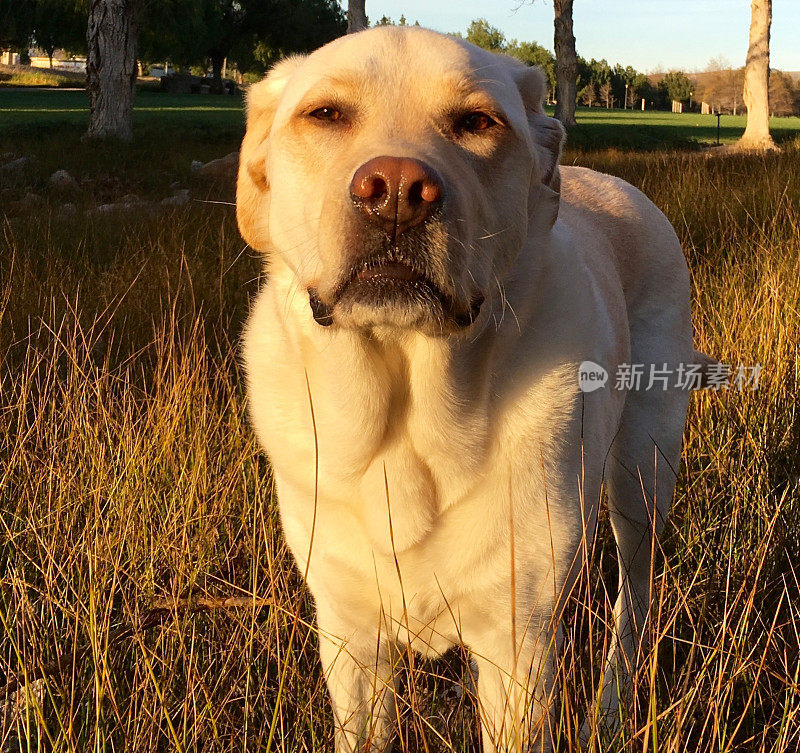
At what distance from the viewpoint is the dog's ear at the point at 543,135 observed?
225 cm

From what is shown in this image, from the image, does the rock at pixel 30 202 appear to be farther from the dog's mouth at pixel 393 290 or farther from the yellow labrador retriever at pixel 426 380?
the dog's mouth at pixel 393 290

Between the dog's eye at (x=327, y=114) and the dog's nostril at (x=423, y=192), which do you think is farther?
the dog's eye at (x=327, y=114)

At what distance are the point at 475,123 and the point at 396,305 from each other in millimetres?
519

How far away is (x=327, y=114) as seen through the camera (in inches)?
77.5

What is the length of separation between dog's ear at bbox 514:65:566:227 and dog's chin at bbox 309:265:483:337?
534mm

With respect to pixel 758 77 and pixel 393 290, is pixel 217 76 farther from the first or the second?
pixel 393 290

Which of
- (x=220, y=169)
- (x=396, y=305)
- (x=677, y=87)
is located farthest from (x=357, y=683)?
(x=677, y=87)

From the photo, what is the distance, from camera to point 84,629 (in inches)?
89.4

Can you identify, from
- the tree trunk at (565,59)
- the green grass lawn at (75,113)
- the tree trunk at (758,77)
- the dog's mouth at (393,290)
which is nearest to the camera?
the dog's mouth at (393,290)

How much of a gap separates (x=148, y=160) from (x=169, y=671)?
11.3 m

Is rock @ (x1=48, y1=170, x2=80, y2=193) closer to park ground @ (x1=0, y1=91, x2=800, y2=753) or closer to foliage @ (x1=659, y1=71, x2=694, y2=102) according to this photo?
park ground @ (x1=0, y1=91, x2=800, y2=753)

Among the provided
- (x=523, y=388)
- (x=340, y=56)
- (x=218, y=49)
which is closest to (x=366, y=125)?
(x=340, y=56)

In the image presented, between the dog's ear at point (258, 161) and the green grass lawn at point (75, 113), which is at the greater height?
the green grass lawn at point (75, 113)

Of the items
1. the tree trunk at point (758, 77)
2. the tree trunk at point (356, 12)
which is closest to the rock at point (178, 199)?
the tree trunk at point (356, 12)
